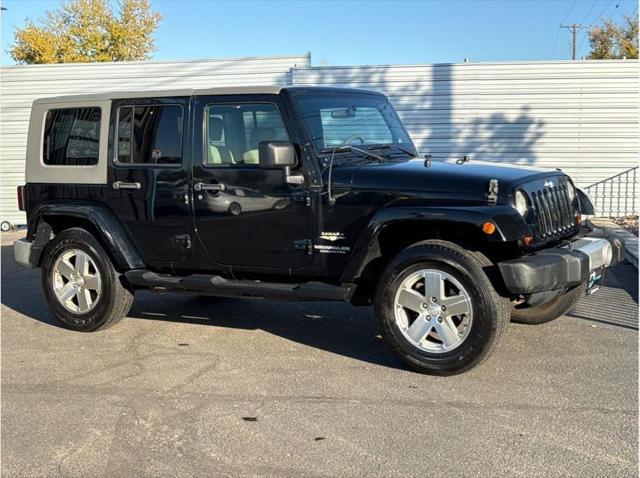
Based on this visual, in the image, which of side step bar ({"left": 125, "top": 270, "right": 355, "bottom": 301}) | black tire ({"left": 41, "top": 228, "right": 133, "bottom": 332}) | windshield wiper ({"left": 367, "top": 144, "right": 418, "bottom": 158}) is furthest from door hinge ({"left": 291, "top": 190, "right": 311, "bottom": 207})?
black tire ({"left": 41, "top": 228, "right": 133, "bottom": 332})

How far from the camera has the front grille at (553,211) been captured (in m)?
4.82

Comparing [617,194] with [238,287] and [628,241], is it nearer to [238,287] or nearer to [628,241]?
[628,241]

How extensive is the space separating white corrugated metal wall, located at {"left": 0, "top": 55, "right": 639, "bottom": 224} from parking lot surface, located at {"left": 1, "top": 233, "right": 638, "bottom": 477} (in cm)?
767

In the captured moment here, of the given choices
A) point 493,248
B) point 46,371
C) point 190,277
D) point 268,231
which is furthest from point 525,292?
point 46,371

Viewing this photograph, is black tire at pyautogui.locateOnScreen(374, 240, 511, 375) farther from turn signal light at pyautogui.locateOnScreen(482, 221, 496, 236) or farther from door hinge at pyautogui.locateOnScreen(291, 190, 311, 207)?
door hinge at pyautogui.locateOnScreen(291, 190, 311, 207)

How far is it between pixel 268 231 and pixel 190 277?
0.87 metres

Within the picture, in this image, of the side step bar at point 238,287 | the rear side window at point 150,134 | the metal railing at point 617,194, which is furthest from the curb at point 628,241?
the rear side window at point 150,134

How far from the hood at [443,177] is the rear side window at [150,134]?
1694 millimetres

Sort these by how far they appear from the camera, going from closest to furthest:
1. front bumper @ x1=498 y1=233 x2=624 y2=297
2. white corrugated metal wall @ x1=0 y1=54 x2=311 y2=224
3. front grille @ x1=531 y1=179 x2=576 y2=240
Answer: front bumper @ x1=498 y1=233 x2=624 y2=297
front grille @ x1=531 y1=179 x2=576 y2=240
white corrugated metal wall @ x1=0 y1=54 x2=311 y2=224

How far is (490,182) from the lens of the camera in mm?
4656

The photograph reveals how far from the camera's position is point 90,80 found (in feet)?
49.5

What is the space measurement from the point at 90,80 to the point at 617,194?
36.9 ft

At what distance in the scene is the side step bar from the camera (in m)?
5.17

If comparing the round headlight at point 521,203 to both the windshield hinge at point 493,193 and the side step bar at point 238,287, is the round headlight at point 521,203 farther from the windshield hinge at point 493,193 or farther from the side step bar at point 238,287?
the side step bar at point 238,287
